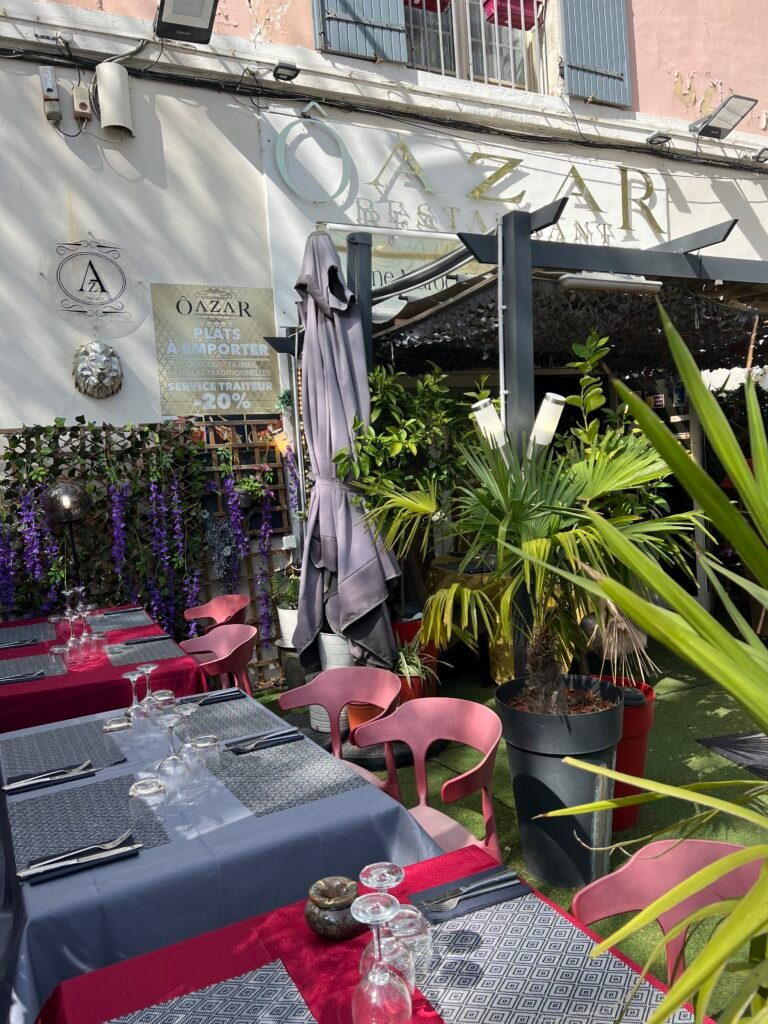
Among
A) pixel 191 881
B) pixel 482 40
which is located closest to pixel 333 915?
pixel 191 881

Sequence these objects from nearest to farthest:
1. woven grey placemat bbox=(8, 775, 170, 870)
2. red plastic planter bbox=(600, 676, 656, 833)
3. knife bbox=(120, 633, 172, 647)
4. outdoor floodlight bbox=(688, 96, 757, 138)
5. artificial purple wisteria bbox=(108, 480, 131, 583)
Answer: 1. woven grey placemat bbox=(8, 775, 170, 870)
2. red plastic planter bbox=(600, 676, 656, 833)
3. knife bbox=(120, 633, 172, 647)
4. artificial purple wisteria bbox=(108, 480, 131, 583)
5. outdoor floodlight bbox=(688, 96, 757, 138)

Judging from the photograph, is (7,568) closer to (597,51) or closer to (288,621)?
(288,621)

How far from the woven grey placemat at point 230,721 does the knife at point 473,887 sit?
114 centimetres

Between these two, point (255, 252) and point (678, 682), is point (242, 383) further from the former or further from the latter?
point (678, 682)

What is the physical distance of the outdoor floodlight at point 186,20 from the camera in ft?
17.5

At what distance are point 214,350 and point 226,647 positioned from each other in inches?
97.8

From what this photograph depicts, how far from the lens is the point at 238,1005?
4.33 feet

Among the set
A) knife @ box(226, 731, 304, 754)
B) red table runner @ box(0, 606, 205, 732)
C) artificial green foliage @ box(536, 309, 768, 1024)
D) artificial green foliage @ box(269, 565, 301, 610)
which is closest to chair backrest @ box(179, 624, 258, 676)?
red table runner @ box(0, 606, 205, 732)

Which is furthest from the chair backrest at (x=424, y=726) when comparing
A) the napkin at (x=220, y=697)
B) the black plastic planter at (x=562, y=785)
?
the napkin at (x=220, y=697)

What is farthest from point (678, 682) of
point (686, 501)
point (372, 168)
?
point (372, 168)

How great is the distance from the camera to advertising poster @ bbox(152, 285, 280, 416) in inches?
224

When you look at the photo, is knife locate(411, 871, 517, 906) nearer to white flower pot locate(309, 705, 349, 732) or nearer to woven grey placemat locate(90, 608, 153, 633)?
white flower pot locate(309, 705, 349, 732)

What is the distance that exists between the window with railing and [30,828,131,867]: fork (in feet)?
20.6

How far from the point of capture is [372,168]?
6449 millimetres
